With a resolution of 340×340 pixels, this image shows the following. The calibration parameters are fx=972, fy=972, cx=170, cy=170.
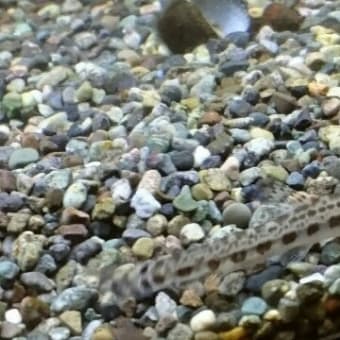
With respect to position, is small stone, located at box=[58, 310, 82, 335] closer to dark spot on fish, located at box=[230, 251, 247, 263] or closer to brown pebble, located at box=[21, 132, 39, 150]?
dark spot on fish, located at box=[230, 251, 247, 263]

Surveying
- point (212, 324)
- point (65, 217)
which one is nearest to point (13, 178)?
point (65, 217)

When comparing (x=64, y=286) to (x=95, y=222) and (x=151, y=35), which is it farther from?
(x=151, y=35)

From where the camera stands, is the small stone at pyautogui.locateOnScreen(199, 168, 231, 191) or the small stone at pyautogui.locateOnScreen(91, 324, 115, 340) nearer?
the small stone at pyautogui.locateOnScreen(91, 324, 115, 340)

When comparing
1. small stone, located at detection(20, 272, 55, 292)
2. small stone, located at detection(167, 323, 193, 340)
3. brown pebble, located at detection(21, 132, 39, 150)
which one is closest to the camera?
small stone, located at detection(167, 323, 193, 340)

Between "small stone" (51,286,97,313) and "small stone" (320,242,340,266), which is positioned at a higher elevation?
"small stone" (320,242,340,266)

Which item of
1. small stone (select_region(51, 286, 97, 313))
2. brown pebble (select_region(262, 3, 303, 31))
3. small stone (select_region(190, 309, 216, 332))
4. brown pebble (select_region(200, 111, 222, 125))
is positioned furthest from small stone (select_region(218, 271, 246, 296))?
brown pebble (select_region(262, 3, 303, 31))

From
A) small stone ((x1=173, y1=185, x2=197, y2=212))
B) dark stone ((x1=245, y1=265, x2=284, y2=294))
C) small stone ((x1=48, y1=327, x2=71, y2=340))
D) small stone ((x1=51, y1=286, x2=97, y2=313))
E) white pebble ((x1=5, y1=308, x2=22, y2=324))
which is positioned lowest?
white pebble ((x1=5, y1=308, x2=22, y2=324))

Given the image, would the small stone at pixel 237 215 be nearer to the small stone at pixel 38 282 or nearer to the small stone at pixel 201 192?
the small stone at pixel 201 192
